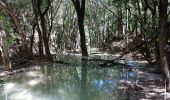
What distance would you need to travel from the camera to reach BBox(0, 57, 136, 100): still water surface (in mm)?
11711

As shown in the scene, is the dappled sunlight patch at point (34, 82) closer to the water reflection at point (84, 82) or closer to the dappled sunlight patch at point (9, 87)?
the dappled sunlight patch at point (9, 87)

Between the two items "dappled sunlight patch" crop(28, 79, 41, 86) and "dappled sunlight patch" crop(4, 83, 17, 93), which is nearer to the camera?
"dappled sunlight patch" crop(4, 83, 17, 93)

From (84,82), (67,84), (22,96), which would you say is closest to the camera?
(22,96)

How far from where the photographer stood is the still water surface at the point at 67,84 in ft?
38.4

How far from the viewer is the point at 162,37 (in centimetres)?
989

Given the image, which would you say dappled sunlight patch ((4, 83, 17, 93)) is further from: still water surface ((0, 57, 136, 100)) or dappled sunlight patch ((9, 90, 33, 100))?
dappled sunlight patch ((9, 90, 33, 100))

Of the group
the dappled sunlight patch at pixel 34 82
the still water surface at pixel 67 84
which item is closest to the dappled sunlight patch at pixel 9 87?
the still water surface at pixel 67 84

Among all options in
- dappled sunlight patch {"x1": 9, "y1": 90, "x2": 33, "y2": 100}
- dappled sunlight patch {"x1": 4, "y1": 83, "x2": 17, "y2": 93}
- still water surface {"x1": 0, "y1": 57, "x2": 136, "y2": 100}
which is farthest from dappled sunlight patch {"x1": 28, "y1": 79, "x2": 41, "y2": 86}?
dappled sunlight patch {"x1": 9, "y1": 90, "x2": 33, "y2": 100}

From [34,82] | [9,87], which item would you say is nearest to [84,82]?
[34,82]

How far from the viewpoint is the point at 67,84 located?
47.4 ft

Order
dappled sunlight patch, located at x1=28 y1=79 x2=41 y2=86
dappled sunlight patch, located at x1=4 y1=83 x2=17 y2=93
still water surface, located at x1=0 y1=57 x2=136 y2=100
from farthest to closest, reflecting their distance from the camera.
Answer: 1. dappled sunlight patch, located at x1=28 y1=79 x2=41 y2=86
2. dappled sunlight patch, located at x1=4 y1=83 x2=17 y2=93
3. still water surface, located at x1=0 y1=57 x2=136 y2=100

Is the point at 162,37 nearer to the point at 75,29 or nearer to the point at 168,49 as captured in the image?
the point at 168,49

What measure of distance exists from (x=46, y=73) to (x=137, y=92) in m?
7.32

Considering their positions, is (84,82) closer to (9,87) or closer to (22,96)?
(9,87)
